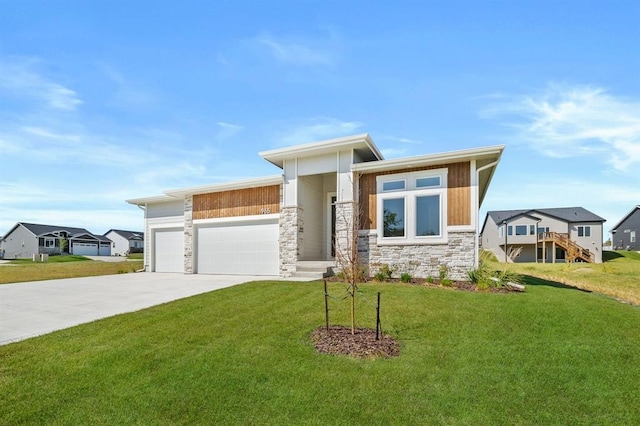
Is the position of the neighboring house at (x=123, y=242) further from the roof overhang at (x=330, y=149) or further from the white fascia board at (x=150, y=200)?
the roof overhang at (x=330, y=149)

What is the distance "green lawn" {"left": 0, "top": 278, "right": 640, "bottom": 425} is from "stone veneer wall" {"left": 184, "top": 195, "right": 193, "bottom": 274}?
9.26 metres

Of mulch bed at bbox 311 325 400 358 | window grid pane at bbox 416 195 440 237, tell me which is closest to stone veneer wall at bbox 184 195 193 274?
window grid pane at bbox 416 195 440 237

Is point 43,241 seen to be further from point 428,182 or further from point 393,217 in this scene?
point 428,182

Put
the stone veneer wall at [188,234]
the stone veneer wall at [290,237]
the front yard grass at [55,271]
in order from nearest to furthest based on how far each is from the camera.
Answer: the stone veneer wall at [290,237] → the front yard grass at [55,271] → the stone veneer wall at [188,234]

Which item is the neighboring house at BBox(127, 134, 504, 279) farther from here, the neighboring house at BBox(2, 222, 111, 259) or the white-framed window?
the neighboring house at BBox(2, 222, 111, 259)

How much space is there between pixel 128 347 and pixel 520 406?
516cm

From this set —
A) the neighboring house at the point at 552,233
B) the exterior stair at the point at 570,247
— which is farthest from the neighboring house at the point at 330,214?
the neighboring house at the point at 552,233

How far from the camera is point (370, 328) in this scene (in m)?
5.56

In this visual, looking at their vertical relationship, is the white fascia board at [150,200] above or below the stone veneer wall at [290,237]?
above

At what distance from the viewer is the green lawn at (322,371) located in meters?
3.21

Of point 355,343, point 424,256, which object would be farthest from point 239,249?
point 355,343

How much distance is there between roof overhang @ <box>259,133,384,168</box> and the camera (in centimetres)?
1168

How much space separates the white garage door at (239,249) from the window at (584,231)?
32.4 meters

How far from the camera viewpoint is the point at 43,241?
155ft
